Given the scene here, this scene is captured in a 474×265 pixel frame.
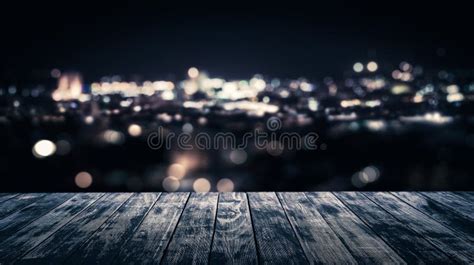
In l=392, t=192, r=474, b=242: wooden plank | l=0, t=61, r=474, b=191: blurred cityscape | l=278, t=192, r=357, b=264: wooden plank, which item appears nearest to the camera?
l=278, t=192, r=357, b=264: wooden plank

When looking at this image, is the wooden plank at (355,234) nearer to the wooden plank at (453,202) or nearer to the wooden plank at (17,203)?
the wooden plank at (453,202)

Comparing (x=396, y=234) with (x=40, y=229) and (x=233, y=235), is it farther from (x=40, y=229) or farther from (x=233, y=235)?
(x=40, y=229)

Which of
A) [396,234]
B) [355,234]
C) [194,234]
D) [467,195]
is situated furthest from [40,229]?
[467,195]

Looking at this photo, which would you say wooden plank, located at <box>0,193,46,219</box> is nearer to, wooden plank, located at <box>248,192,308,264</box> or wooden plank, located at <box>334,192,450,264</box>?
wooden plank, located at <box>248,192,308,264</box>

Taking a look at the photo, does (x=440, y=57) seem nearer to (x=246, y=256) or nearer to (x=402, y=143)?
(x=402, y=143)

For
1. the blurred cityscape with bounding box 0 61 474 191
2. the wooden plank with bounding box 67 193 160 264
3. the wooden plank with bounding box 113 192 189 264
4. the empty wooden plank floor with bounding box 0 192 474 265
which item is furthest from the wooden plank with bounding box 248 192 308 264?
the blurred cityscape with bounding box 0 61 474 191

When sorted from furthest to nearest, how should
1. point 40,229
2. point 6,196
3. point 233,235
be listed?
point 6,196 < point 40,229 < point 233,235
